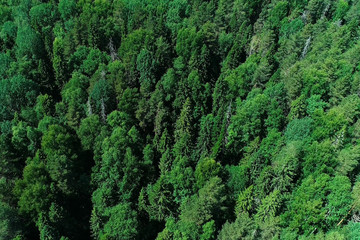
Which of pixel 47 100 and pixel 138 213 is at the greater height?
pixel 47 100

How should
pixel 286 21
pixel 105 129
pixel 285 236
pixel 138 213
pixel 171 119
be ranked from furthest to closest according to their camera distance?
pixel 286 21
pixel 171 119
pixel 105 129
pixel 138 213
pixel 285 236

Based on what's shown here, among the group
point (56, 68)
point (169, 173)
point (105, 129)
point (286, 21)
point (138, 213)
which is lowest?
point (138, 213)

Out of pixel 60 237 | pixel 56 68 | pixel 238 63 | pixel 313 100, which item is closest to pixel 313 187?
pixel 313 100

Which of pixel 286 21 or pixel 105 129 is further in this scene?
pixel 286 21

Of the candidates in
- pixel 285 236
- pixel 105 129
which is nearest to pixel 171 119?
pixel 105 129

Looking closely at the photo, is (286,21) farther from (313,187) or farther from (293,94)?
(313,187)

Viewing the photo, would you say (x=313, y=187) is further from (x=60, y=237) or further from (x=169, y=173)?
(x=60, y=237)

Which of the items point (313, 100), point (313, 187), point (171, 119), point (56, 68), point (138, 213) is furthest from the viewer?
→ point (56, 68)
